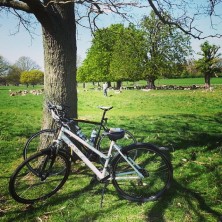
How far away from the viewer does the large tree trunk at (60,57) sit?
6211 millimetres

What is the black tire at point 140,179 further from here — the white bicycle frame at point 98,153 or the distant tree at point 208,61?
the distant tree at point 208,61

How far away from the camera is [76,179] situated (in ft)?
19.1

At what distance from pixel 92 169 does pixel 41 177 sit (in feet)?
3.38

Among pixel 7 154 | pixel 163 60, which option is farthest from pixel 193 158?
pixel 163 60

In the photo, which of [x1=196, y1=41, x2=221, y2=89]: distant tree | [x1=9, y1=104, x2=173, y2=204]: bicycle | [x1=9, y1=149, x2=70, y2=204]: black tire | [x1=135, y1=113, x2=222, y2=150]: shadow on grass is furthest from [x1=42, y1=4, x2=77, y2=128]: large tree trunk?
[x1=196, y1=41, x2=221, y2=89]: distant tree

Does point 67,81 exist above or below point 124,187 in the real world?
above

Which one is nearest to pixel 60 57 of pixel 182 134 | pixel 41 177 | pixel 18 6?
pixel 18 6

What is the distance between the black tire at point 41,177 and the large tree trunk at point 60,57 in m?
1.56

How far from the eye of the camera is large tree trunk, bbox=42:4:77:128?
6.21 m

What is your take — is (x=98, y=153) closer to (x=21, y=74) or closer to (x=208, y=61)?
(x=208, y=61)

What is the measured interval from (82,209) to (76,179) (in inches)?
50.1

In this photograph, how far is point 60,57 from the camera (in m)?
6.37

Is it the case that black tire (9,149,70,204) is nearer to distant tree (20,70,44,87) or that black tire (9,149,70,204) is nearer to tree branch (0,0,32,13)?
tree branch (0,0,32,13)

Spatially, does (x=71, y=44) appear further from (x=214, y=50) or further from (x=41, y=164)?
(x=214, y=50)
